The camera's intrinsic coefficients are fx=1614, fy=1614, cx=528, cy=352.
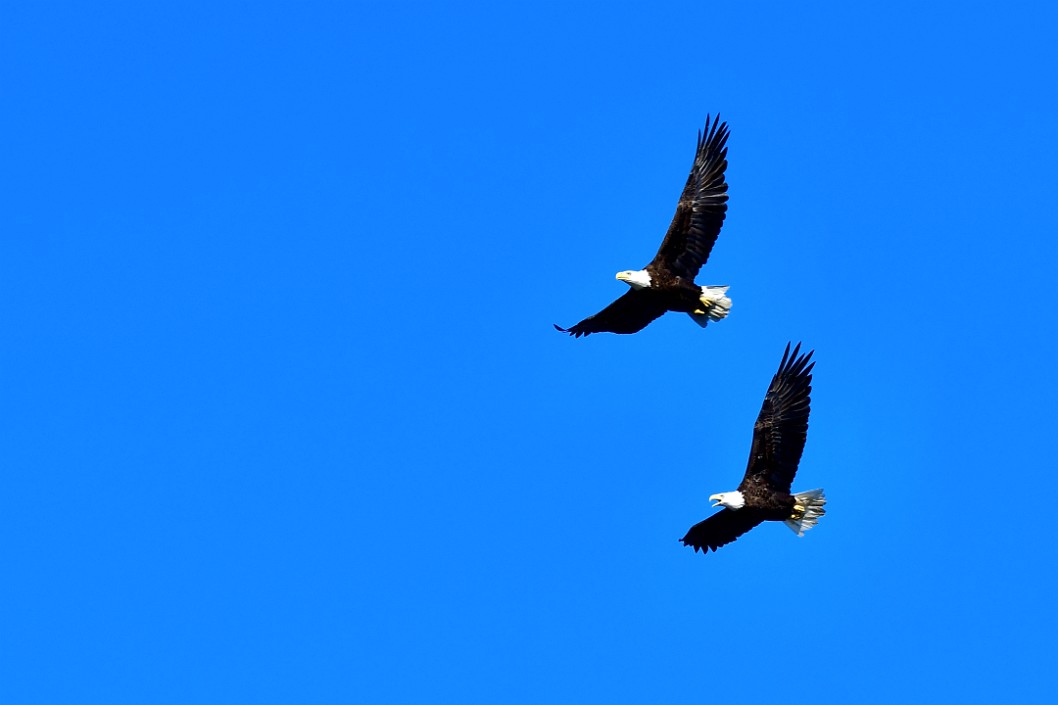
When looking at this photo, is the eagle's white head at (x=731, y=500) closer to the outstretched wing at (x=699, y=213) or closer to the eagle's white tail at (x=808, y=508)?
the eagle's white tail at (x=808, y=508)

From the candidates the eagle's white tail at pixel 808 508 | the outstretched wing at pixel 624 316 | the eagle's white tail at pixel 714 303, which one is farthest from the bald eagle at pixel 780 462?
the outstretched wing at pixel 624 316

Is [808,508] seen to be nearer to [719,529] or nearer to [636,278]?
[719,529]

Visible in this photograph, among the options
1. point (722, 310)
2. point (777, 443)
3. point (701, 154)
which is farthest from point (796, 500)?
point (701, 154)

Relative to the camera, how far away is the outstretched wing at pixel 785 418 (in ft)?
60.7

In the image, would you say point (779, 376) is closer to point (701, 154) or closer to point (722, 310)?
point (722, 310)

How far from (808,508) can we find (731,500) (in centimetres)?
95

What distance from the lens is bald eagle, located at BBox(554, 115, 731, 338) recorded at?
63.5ft

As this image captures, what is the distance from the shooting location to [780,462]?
18703mm

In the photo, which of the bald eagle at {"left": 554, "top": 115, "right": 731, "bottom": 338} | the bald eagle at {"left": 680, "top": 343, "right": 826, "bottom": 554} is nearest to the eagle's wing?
the bald eagle at {"left": 680, "top": 343, "right": 826, "bottom": 554}

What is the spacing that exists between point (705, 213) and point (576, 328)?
2482mm

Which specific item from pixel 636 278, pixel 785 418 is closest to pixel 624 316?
pixel 636 278

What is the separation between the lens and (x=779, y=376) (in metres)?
18.6

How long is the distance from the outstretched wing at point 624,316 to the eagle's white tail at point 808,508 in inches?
118

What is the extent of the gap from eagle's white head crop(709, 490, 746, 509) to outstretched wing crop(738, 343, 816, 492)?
47cm
